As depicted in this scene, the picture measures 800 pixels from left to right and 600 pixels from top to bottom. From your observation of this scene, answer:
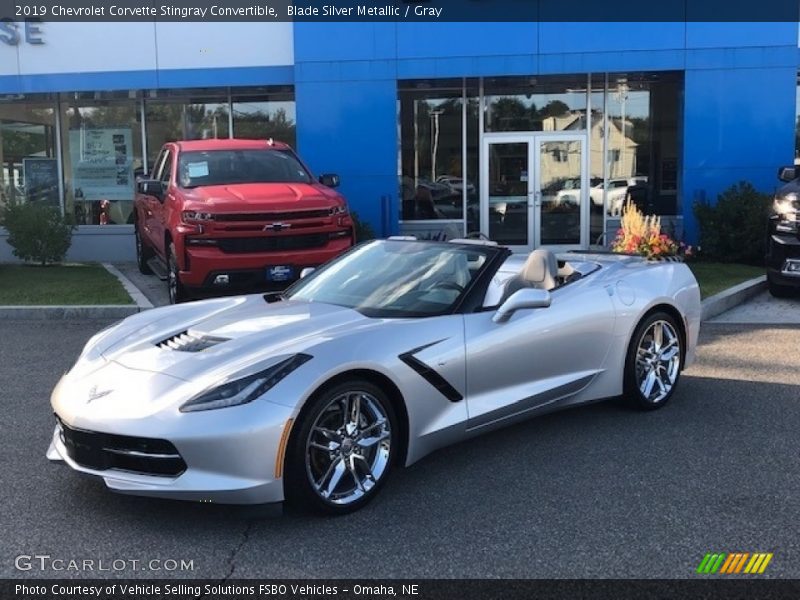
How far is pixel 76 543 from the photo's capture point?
12.0 feet

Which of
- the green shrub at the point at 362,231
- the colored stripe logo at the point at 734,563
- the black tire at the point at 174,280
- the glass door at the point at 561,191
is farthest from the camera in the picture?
the glass door at the point at 561,191

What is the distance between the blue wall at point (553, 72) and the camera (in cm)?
1380

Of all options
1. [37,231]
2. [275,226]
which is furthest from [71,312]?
[37,231]

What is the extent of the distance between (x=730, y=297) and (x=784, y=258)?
0.78m

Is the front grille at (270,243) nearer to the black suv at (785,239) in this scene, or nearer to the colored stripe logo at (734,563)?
the black suv at (785,239)

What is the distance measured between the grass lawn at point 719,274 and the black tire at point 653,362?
14.5 feet

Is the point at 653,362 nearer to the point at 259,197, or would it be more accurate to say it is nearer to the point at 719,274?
the point at 259,197

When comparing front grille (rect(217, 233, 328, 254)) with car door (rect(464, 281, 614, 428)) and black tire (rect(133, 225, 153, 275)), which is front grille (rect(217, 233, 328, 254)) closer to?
black tire (rect(133, 225, 153, 275))

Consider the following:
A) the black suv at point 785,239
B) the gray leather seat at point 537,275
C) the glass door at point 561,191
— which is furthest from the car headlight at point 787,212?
the gray leather seat at point 537,275

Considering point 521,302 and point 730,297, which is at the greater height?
point 521,302

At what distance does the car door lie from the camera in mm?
4527

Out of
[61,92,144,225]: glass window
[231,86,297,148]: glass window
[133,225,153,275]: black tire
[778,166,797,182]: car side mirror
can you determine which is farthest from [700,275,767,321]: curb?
[61,92,144,225]: glass window

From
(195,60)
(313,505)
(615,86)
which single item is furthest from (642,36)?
(313,505)

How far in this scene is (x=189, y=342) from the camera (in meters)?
4.32
